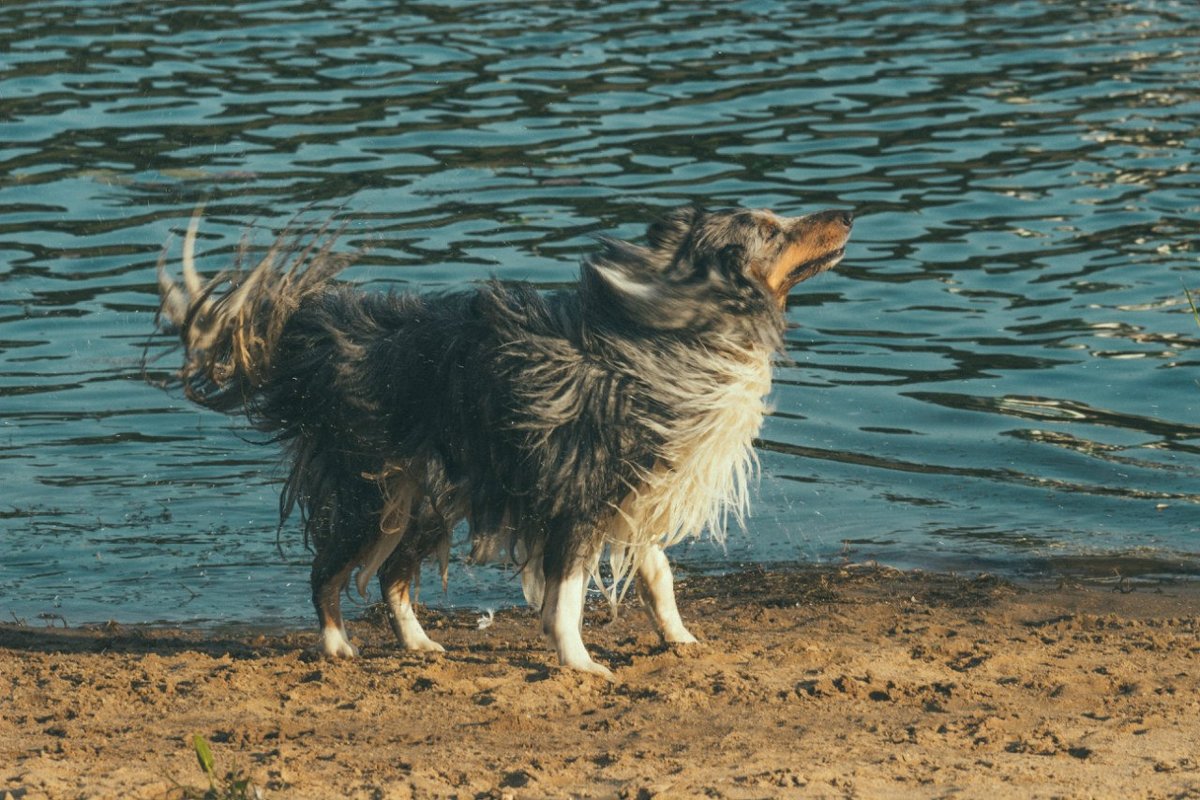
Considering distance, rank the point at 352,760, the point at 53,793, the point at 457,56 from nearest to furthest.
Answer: the point at 53,793 < the point at 352,760 < the point at 457,56

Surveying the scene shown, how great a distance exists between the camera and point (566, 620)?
22.5ft

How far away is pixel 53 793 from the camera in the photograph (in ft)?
17.6

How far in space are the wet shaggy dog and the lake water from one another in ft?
5.07

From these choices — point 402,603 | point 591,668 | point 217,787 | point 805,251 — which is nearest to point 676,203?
point 402,603

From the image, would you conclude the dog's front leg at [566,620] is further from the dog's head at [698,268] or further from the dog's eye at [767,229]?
the dog's eye at [767,229]

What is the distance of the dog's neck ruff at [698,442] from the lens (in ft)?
21.7

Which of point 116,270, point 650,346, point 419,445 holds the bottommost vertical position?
point 116,270

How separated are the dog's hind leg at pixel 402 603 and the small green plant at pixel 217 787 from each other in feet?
6.80

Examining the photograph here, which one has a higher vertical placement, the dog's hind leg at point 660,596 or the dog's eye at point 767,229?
the dog's eye at point 767,229

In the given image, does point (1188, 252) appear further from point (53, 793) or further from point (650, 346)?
point (53, 793)

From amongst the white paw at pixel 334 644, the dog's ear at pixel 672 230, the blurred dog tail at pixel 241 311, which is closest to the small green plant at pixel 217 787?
the white paw at pixel 334 644

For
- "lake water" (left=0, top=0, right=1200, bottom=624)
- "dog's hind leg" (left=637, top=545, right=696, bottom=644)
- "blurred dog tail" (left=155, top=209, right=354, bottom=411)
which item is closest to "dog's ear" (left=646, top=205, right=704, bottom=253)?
"dog's hind leg" (left=637, top=545, right=696, bottom=644)

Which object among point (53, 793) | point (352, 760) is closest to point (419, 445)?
point (352, 760)

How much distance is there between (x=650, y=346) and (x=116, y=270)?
23.9 ft
